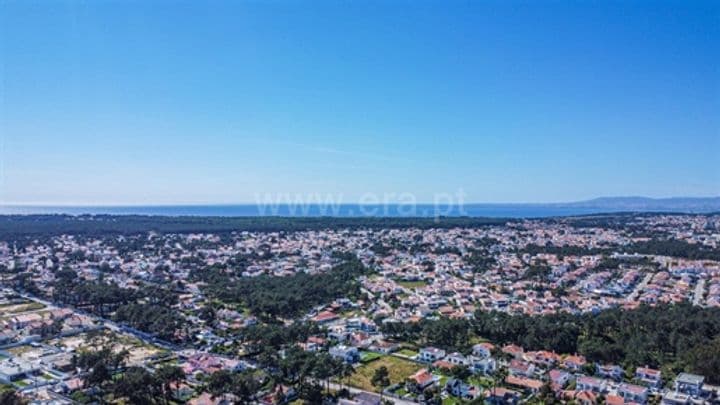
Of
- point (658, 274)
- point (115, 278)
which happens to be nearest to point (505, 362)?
point (658, 274)

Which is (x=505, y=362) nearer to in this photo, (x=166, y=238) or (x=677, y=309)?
(x=677, y=309)

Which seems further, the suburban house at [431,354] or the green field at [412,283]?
the green field at [412,283]

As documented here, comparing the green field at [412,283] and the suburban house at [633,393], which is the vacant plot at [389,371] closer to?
the suburban house at [633,393]

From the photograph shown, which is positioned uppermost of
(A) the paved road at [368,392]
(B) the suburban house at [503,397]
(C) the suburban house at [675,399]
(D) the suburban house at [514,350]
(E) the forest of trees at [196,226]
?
(E) the forest of trees at [196,226]

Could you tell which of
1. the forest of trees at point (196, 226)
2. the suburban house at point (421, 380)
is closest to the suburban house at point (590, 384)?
the suburban house at point (421, 380)

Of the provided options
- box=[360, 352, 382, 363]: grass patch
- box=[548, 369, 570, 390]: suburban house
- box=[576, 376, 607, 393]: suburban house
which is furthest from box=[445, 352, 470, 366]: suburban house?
box=[576, 376, 607, 393]: suburban house

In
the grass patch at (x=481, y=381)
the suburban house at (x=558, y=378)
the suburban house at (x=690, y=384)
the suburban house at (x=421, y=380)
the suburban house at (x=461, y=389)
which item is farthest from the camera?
the grass patch at (x=481, y=381)

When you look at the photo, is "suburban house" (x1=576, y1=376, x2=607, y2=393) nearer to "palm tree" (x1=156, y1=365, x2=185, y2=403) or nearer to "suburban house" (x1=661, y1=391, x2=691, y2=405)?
"suburban house" (x1=661, y1=391, x2=691, y2=405)
